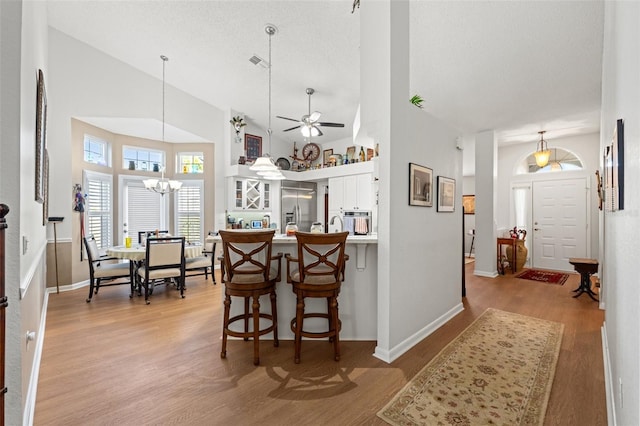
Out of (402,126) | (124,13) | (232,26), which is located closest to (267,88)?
(232,26)

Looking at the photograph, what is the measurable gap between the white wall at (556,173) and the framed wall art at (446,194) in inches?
172

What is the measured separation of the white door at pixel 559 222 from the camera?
612 centimetres

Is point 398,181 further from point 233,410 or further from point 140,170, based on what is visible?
point 140,170

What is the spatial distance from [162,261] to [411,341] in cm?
349

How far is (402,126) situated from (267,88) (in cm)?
355

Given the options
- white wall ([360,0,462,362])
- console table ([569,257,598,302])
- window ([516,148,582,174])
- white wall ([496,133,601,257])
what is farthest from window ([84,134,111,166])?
window ([516,148,582,174])

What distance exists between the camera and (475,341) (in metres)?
2.85

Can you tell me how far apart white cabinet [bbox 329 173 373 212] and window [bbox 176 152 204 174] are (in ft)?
9.73

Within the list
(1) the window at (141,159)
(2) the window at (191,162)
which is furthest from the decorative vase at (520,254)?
(1) the window at (141,159)

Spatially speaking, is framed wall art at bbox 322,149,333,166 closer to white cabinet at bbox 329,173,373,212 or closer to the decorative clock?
the decorative clock

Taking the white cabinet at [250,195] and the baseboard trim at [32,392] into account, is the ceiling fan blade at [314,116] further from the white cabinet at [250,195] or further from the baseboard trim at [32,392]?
the baseboard trim at [32,392]

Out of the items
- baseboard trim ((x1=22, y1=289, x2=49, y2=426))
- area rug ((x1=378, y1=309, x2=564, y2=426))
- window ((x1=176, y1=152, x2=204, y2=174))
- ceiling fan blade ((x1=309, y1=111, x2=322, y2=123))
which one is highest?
ceiling fan blade ((x1=309, y1=111, x2=322, y2=123))

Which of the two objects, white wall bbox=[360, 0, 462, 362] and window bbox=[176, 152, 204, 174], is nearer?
white wall bbox=[360, 0, 462, 362]

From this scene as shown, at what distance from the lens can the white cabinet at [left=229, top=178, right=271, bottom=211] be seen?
6.32m
